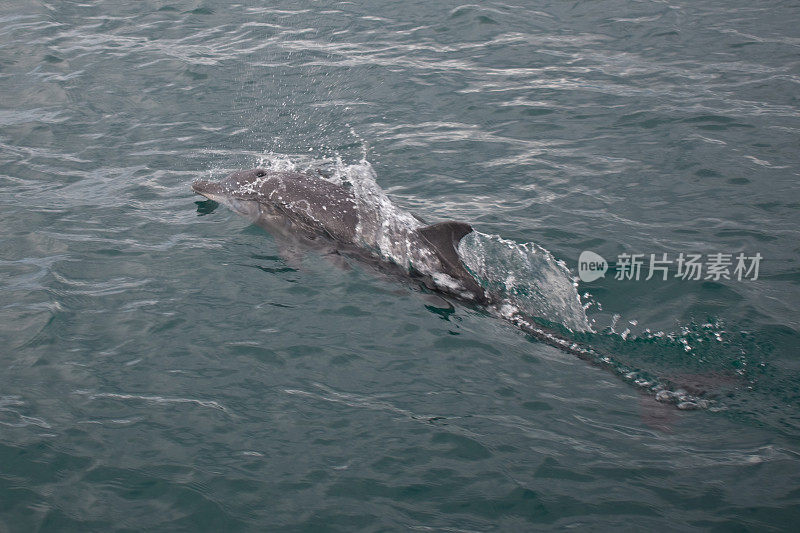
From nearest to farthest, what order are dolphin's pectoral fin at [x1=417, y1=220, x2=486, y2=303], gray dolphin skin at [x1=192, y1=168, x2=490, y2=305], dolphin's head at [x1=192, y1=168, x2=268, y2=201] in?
dolphin's pectoral fin at [x1=417, y1=220, x2=486, y2=303]
gray dolphin skin at [x1=192, y1=168, x2=490, y2=305]
dolphin's head at [x1=192, y1=168, x2=268, y2=201]

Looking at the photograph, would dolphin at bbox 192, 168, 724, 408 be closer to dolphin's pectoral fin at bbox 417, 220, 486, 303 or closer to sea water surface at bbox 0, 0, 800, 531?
dolphin's pectoral fin at bbox 417, 220, 486, 303

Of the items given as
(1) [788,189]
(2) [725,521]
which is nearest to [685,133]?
(1) [788,189]

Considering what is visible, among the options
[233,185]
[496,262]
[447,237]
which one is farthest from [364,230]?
[233,185]

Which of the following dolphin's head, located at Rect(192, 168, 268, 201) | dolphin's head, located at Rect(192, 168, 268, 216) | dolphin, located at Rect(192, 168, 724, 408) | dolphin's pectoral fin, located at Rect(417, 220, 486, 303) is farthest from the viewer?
dolphin's head, located at Rect(192, 168, 268, 201)

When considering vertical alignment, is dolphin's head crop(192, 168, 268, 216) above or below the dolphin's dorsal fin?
above

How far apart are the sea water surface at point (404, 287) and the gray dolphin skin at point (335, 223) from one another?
35 cm

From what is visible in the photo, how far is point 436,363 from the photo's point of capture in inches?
299

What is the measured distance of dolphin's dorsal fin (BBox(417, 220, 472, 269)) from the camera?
8.44m

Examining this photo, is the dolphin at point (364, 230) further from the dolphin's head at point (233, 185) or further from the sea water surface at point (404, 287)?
the sea water surface at point (404, 287)

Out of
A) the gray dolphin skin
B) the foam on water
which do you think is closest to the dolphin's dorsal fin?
the gray dolphin skin

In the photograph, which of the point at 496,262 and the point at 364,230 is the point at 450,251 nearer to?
the point at 496,262

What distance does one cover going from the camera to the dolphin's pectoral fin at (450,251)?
27.9 feet

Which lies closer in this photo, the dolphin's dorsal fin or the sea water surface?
the sea water surface

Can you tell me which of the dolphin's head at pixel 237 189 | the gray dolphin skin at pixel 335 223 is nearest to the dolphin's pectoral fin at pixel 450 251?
the gray dolphin skin at pixel 335 223
